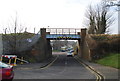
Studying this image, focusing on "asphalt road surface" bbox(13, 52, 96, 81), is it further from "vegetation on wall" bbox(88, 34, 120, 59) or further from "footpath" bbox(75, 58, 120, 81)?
"vegetation on wall" bbox(88, 34, 120, 59)

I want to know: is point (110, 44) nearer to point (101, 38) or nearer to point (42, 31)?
point (101, 38)


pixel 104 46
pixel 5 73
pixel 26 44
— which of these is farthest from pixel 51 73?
pixel 104 46

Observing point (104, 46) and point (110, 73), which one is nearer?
point (110, 73)

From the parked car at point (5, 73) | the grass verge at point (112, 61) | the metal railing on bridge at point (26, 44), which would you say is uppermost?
the metal railing on bridge at point (26, 44)

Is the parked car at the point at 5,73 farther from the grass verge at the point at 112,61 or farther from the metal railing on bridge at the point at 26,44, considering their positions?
the metal railing on bridge at the point at 26,44

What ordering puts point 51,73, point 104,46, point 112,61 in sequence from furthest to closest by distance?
point 104,46
point 112,61
point 51,73

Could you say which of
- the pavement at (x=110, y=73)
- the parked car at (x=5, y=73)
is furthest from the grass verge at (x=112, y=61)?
the parked car at (x=5, y=73)

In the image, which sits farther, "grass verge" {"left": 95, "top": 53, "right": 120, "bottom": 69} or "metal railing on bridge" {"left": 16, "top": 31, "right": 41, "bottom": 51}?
"metal railing on bridge" {"left": 16, "top": 31, "right": 41, "bottom": 51}

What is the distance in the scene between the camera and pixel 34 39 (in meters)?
40.0

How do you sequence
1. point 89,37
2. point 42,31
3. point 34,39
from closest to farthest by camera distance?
1. point 34,39
2. point 89,37
3. point 42,31

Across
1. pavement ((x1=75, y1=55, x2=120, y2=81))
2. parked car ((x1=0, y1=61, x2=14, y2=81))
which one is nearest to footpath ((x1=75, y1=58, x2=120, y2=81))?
pavement ((x1=75, y1=55, x2=120, y2=81))

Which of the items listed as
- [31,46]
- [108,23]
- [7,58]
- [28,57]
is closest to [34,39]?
[31,46]

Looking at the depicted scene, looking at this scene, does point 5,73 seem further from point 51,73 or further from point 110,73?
point 110,73

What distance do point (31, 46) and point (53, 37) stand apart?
1041cm
